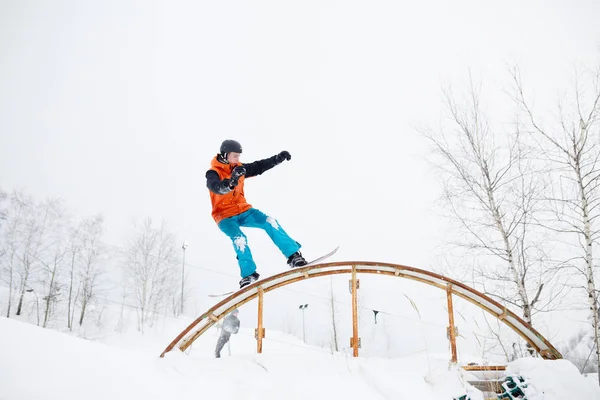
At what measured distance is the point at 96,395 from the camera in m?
2.25

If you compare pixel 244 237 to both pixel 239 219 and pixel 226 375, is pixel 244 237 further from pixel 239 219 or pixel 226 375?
pixel 226 375

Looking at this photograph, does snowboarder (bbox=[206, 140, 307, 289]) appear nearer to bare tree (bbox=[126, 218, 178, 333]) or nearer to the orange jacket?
the orange jacket

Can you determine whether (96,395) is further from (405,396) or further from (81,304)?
(81,304)

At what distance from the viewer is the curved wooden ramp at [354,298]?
396 cm

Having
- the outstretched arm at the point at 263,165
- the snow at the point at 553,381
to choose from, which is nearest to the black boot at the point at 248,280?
the outstretched arm at the point at 263,165

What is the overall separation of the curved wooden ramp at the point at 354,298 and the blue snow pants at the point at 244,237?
1.00ft

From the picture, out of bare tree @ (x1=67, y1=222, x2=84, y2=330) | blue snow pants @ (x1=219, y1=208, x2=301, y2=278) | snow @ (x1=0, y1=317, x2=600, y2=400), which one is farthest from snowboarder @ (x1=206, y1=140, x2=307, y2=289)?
bare tree @ (x1=67, y1=222, x2=84, y2=330)

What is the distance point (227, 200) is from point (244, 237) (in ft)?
1.81

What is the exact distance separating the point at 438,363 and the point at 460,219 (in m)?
5.72

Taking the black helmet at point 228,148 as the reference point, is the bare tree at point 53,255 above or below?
above

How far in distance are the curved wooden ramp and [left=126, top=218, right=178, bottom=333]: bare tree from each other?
18.7m

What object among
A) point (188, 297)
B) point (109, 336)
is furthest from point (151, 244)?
point (188, 297)

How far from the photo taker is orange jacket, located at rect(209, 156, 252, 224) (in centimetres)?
434

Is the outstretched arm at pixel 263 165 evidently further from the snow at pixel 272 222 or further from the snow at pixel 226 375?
the snow at pixel 226 375
